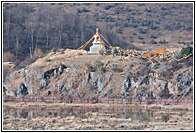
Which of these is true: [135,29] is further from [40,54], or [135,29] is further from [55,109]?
[55,109]

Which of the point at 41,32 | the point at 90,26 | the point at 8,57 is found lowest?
the point at 8,57

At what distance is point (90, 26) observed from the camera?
90812mm

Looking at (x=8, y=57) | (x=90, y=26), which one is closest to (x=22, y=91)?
(x=8, y=57)

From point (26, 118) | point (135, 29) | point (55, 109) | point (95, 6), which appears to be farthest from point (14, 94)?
point (95, 6)

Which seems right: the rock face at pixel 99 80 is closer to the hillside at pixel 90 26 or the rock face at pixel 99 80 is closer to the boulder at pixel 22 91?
the boulder at pixel 22 91

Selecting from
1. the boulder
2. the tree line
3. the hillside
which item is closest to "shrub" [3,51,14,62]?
the hillside

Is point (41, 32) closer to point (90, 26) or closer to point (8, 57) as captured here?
point (90, 26)

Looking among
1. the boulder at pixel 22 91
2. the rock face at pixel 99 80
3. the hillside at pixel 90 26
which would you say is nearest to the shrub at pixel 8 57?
the hillside at pixel 90 26

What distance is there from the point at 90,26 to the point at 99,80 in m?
35.1

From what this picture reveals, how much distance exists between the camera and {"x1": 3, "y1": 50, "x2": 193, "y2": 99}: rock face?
53375mm

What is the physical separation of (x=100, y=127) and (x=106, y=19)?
252 ft

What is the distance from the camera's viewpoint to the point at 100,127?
39.4 meters

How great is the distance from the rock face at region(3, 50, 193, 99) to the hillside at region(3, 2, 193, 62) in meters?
8.32

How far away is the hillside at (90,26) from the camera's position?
7912 centimetres
